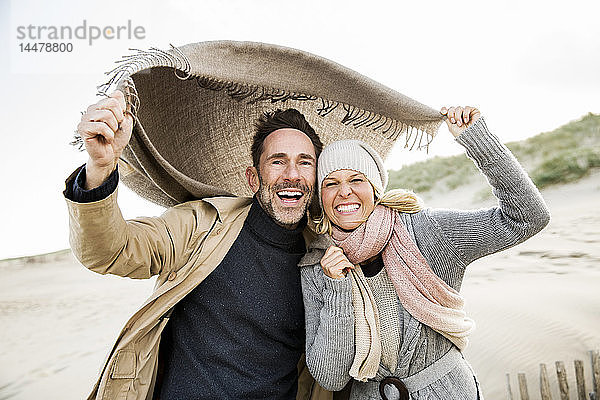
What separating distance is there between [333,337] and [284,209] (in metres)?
0.81

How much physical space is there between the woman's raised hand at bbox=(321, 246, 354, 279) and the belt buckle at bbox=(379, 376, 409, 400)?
0.53m

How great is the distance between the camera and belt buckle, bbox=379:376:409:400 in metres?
2.43

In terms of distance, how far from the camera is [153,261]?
105 inches

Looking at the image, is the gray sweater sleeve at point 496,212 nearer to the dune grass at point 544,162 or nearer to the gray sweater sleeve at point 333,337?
the gray sweater sleeve at point 333,337

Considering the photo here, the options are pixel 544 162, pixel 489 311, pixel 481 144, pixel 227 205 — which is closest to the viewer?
pixel 481 144

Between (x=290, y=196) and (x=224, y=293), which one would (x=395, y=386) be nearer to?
(x=224, y=293)

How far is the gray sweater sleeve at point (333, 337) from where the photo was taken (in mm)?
2412

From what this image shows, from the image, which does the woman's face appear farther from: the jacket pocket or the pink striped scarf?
the jacket pocket

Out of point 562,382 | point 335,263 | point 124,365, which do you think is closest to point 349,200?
point 335,263

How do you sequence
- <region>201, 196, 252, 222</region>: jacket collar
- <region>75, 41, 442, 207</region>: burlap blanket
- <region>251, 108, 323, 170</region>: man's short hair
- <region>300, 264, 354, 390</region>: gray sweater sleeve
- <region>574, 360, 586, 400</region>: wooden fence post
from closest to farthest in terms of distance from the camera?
<region>300, 264, 354, 390</region>: gray sweater sleeve
<region>75, 41, 442, 207</region>: burlap blanket
<region>201, 196, 252, 222</region>: jacket collar
<region>251, 108, 323, 170</region>: man's short hair
<region>574, 360, 586, 400</region>: wooden fence post

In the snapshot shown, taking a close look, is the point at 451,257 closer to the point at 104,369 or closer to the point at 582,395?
the point at 104,369

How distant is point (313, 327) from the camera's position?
2531mm

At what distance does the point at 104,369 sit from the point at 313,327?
1073mm

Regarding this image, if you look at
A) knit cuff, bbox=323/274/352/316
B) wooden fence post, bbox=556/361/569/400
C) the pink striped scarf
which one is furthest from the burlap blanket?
wooden fence post, bbox=556/361/569/400
